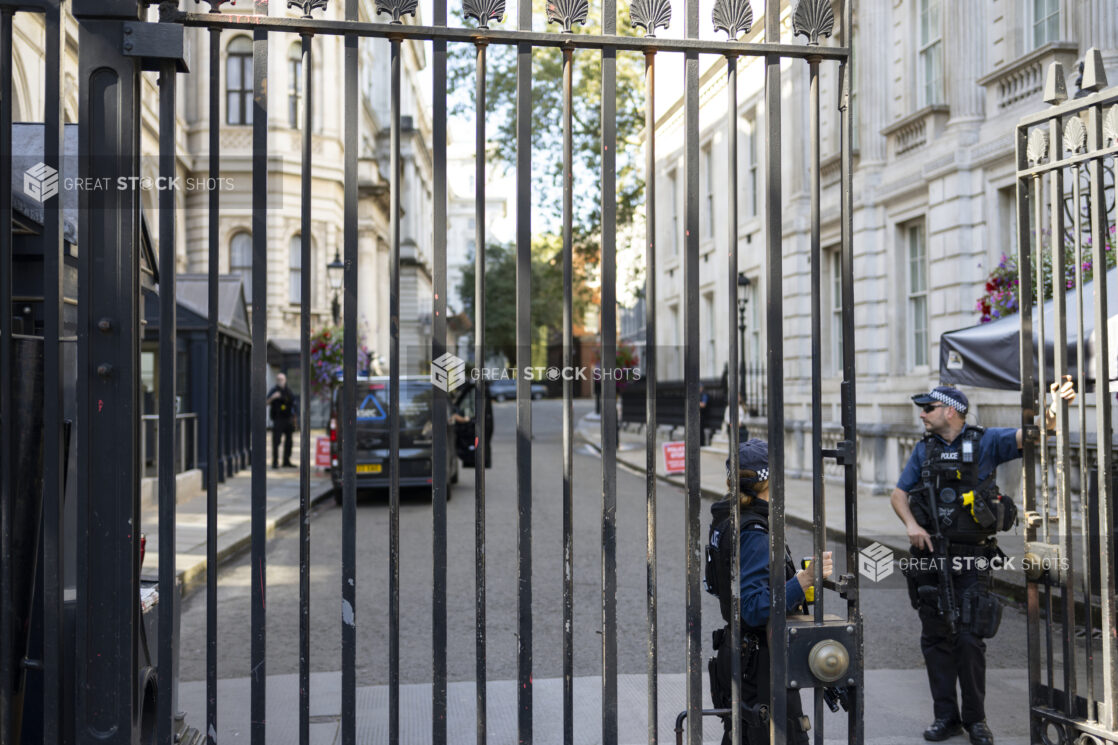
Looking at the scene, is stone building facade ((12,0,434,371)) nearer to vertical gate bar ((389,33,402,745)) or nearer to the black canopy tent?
the black canopy tent

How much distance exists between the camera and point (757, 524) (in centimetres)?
367

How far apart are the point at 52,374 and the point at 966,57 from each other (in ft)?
51.3

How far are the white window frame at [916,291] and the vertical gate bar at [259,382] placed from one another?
52.6ft

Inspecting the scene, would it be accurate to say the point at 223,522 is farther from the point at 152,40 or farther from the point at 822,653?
the point at 822,653

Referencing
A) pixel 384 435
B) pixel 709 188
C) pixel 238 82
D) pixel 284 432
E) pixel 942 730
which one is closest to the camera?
→ pixel 942 730

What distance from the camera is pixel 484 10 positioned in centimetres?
268

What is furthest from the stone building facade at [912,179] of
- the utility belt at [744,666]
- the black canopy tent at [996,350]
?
the utility belt at [744,666]

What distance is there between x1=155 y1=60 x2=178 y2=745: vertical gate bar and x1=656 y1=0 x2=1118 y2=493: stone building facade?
9.31 m

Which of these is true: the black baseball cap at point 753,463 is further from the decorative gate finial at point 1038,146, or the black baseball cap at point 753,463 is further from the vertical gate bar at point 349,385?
the decorative gate finial at point 1038,146

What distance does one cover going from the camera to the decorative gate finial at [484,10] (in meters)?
2.67

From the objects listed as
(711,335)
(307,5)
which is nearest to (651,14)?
(307,5)

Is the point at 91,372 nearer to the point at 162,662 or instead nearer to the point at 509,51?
the point at 162,662

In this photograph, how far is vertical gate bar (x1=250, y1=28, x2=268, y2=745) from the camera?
2.64 metres

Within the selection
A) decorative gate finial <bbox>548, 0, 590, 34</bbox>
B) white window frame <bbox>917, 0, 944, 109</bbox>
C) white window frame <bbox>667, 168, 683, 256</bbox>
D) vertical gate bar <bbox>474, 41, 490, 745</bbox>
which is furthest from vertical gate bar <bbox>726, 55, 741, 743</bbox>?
white window frame <bbox>667, 168, 683, 256</bbox>
